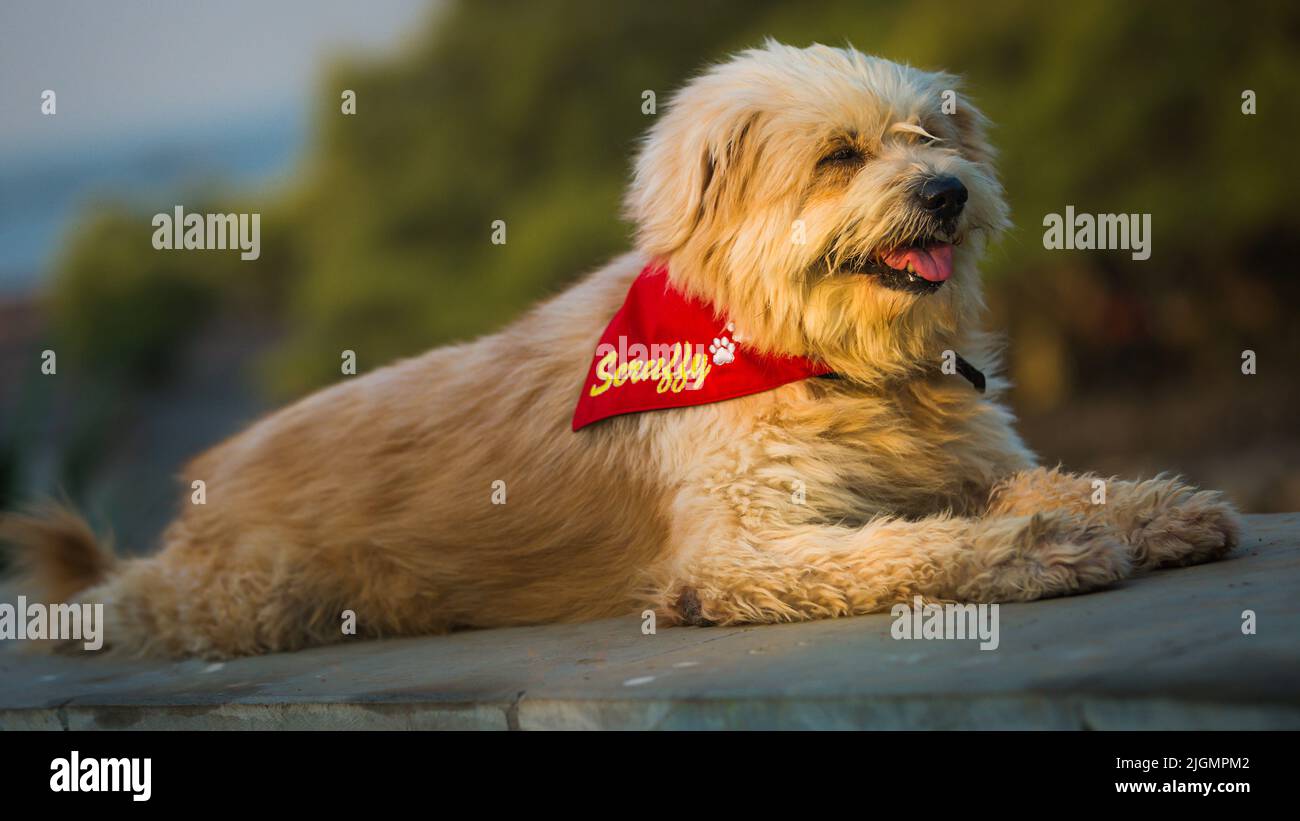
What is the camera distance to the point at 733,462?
16.8 ft

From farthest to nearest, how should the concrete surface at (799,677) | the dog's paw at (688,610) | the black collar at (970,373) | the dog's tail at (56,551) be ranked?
1. the dog's tail at (56,551)
2. the black collar at (970,373)
3. the dog's paw at (688,610)
4. the concrete surface at (799,677)

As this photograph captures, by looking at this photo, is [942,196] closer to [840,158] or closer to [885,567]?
[840,158]

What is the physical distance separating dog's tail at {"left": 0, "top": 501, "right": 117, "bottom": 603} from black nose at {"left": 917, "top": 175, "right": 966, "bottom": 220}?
392 cm

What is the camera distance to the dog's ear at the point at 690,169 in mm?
5230

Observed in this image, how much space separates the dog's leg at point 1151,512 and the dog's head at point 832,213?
0.67 metres

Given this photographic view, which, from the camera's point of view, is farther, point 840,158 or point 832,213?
point 840,158

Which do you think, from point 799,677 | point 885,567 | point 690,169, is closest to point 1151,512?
point 885,567

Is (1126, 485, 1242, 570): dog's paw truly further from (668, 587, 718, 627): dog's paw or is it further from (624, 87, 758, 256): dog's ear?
(624, 87, 758, 256): dog's ear

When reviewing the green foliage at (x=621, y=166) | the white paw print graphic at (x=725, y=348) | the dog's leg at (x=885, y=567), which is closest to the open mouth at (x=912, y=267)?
the white paw print graphic at (x=725, y=348)

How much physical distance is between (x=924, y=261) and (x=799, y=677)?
69.3 inches

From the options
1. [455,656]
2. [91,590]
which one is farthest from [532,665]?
[91,590]

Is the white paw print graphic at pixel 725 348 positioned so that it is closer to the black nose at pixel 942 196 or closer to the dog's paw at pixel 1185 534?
the black nose at pixel 942 196

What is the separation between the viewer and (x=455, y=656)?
16.6 ft

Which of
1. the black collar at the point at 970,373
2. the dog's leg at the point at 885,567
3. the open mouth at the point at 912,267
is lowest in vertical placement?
the dog's leg at the point at 885,567
